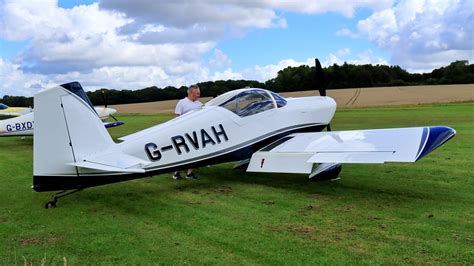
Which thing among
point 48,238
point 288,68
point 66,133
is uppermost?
point 288,68

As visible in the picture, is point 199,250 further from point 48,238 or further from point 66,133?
point 66,133

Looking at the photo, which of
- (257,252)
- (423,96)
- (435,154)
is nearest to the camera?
(257,252)

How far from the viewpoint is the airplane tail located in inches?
215

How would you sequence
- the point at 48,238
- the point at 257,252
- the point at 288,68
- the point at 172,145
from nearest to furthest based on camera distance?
the point at 257,252 < the point at 48,238 < the point at 172,145 < the point at 288,68

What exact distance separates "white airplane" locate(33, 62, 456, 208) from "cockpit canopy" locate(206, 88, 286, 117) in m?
0.02

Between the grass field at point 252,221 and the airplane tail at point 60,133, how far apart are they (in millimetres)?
643

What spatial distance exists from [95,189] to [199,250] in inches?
143

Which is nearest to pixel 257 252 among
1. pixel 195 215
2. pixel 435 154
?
pixel 195 215

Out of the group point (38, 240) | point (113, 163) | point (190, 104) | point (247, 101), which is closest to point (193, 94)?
point (190, 104)

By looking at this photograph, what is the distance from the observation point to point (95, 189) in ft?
23.8

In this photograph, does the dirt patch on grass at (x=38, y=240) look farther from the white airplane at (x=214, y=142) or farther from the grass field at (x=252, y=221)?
the white airplane at (x=214, y=142)

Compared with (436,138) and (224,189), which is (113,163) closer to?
(224,189)

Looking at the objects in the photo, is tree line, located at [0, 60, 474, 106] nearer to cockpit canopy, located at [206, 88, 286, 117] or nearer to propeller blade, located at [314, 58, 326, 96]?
propeller blade, located at [314, 58, 326, 96]

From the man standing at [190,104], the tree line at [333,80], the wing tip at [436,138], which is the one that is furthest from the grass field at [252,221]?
the tree line at [333,80]
